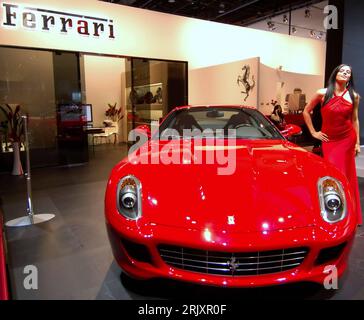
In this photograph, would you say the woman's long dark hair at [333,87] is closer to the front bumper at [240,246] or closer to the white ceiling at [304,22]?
the front bumper at [240,246]

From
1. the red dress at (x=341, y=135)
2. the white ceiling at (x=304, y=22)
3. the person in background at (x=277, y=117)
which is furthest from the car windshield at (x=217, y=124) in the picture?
the white ceiling at (x=304, y=22)

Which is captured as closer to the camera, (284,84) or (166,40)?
(166,40)

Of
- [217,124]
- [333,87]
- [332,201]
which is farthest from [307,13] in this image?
[332,201]

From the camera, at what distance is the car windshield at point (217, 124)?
259 centimetres

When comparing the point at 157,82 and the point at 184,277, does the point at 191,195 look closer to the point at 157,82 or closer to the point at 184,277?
the point at 184,277

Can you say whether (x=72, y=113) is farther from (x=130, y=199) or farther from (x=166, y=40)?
(x=130, y=199)

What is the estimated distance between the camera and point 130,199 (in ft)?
5.31

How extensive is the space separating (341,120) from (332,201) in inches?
52.4

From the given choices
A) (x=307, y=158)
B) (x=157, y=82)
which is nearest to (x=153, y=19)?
(x=157, y=82)

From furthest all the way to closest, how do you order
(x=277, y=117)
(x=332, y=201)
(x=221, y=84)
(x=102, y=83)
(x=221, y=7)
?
(x=221, y=7), (x=102, y=83), (x=277, y=117), (x=221, y=84), (x=332, y=201)

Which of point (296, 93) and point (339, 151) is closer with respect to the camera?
point (339, 151)

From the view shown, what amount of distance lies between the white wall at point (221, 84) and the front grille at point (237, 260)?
198 inches
